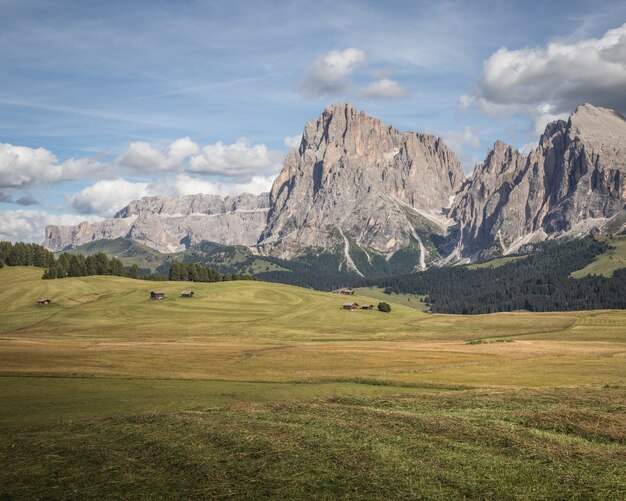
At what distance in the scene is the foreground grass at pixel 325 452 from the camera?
2164 cm

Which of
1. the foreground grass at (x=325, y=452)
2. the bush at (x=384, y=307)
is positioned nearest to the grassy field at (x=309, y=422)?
the foreground grass at (x=325, y=452)

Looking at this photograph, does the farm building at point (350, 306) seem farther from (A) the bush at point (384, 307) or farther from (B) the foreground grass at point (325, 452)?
(B) the foreground grass at point (325, 452)

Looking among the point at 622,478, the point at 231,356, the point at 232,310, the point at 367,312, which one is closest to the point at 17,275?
the point at 232,310

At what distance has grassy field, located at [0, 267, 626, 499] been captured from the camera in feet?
73.2

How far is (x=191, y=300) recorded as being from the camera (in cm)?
17475

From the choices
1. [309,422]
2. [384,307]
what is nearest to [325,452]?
[309,422]

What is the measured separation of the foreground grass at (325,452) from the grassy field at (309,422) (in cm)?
10

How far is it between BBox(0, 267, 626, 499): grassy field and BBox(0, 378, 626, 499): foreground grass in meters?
0.10

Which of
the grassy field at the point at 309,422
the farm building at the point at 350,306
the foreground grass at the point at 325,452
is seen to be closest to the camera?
the foreground grass at the point at 325,452

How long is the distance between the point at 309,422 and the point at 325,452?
6521 millimetres

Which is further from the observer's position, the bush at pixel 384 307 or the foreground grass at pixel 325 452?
the bush at pixel 384 307

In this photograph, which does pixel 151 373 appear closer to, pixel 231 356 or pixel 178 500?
pixel 231 356

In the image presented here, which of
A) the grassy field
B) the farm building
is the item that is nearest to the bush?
the farm building

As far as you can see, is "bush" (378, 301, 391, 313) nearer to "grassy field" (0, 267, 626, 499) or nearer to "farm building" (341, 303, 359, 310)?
"farm building" (341, 303, 359, 310)
